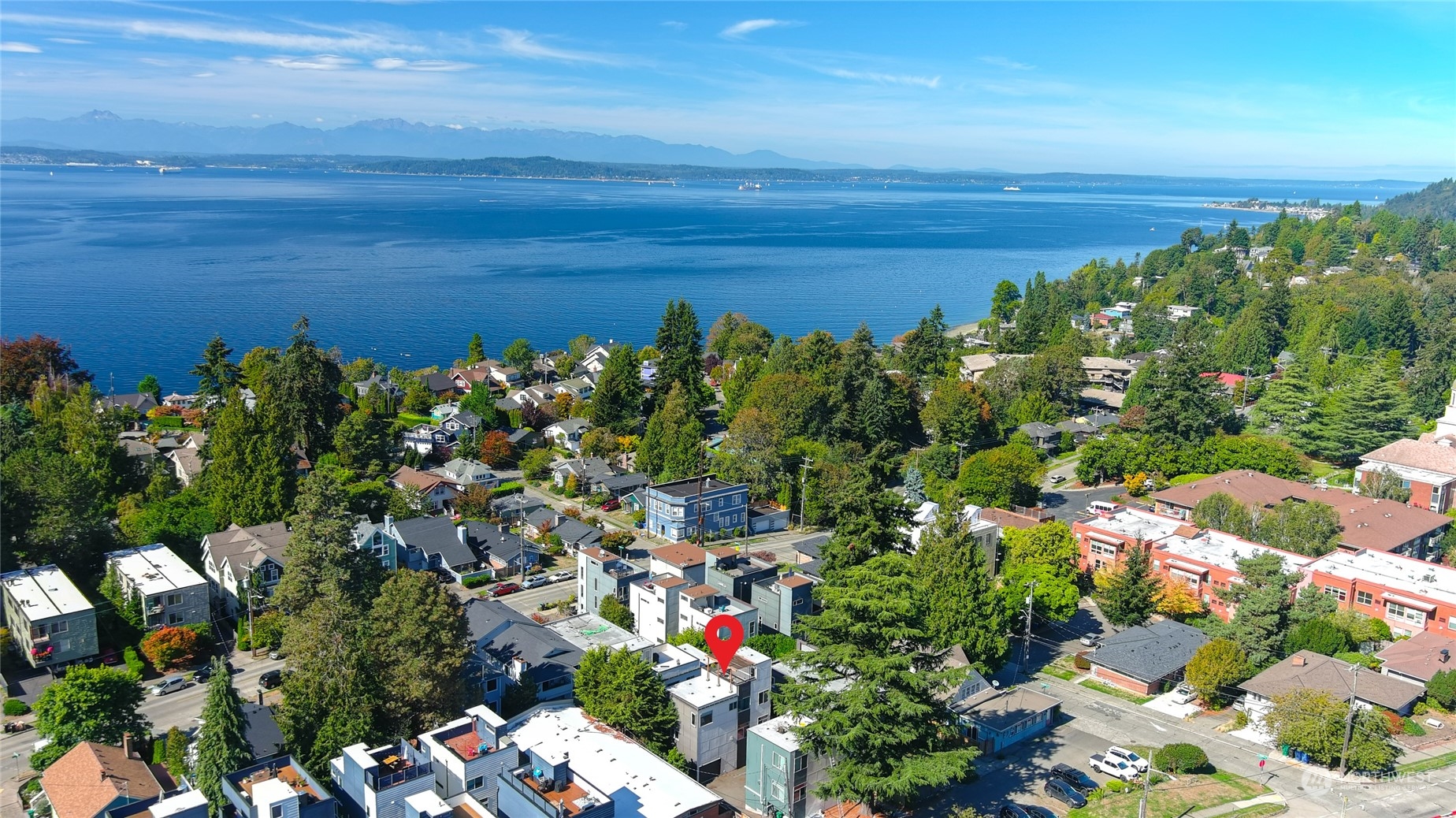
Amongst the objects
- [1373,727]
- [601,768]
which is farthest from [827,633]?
[1373,727]

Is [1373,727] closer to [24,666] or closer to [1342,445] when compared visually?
[1342,445]

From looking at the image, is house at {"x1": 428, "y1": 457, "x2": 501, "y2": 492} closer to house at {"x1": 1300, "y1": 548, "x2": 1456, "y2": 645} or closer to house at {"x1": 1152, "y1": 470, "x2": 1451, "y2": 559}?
house at {"x1": 1152, "y1": 470, "x2": 1451, "y2": 559}

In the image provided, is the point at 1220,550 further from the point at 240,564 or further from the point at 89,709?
the point at 89,709

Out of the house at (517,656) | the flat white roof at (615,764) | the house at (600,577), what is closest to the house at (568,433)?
the house at (600,577)

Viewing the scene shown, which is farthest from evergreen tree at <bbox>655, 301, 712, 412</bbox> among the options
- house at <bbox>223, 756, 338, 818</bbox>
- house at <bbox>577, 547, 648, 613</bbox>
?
house at <bbox>223, 756, 338, 818</bbox>

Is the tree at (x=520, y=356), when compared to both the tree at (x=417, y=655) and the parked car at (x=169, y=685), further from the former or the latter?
the tree at (x=417, y=655)
